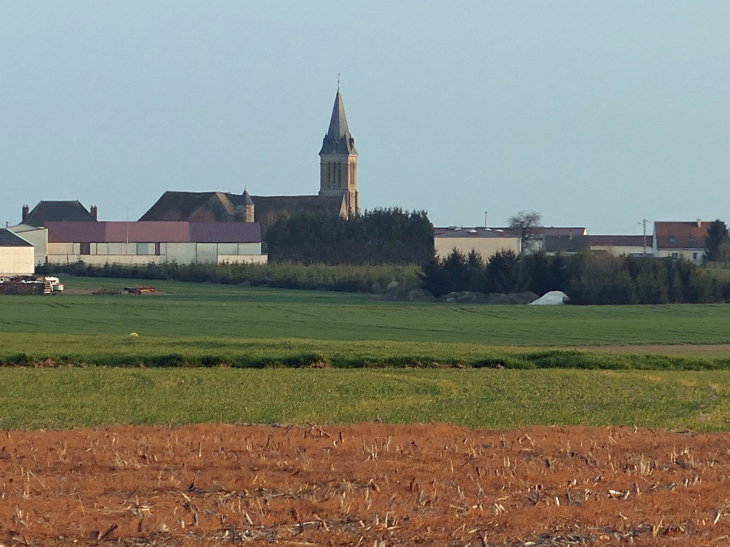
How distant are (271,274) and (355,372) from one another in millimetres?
64958

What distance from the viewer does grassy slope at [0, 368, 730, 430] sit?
55.8 feet

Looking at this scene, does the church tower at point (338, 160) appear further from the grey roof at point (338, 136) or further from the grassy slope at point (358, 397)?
the grassy slope at point (358, 397)

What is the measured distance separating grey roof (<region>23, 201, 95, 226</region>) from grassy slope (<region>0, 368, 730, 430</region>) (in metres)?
126

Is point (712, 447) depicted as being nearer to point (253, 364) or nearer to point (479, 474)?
point (479, 474)

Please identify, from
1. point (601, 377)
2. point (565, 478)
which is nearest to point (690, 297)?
point (601, 377)

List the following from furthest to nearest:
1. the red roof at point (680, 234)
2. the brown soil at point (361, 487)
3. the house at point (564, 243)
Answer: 1. the house at point (564, 243)
2. the red roof at point (680, 234)
3. the brown soil at point (361, 487)

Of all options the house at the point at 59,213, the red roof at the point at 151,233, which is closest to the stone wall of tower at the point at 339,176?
the house at the point at 59,213

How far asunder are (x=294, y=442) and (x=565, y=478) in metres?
3.71

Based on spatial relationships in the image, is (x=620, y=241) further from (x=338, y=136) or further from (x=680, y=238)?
(x=338, y=136)

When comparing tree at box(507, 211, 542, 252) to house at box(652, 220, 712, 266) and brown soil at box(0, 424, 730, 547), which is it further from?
brown soil at box(0, 424, 730, 547)

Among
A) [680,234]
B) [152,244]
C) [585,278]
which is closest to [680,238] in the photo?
[680,234]

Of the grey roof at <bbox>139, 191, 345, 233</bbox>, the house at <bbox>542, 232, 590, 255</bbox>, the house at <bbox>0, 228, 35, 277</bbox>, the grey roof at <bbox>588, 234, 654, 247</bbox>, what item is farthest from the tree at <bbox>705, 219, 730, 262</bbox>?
the house at <bbox>0, 228, 35, 277</bbox>

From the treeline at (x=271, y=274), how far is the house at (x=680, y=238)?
46.8 m

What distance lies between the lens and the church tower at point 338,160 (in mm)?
175750
